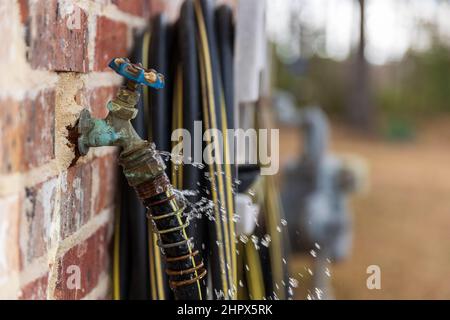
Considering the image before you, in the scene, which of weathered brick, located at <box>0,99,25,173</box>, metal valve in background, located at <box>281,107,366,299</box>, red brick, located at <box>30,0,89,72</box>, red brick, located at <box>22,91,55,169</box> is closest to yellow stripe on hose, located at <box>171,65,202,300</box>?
red brick, located at <box>30,0,89,72</box>

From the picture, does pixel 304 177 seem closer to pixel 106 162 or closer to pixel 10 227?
pixel 106 162

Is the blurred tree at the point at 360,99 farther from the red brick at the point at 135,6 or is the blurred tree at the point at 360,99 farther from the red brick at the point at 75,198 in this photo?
the red brick at the point at 75,198

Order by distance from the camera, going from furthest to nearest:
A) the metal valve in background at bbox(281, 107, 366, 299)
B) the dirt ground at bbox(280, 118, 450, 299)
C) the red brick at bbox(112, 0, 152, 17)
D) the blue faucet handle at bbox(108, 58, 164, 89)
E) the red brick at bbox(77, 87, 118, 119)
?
the dirt ground at bbox(280, 118, 450, 299) < the metal valve in background at bbox(281, 107, 366, 299) < the red brick at bbox(112, 0, 152, 17) < the red brick at bbox(77, 87, 118, 119) < the blue faucet handle at bbox(108, 58, 164, 89)

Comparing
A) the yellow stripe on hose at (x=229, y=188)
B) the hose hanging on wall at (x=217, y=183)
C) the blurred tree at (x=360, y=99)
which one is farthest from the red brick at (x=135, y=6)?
the blurred tree at (x=360, y=99)

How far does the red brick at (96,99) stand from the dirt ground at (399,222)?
238 cm

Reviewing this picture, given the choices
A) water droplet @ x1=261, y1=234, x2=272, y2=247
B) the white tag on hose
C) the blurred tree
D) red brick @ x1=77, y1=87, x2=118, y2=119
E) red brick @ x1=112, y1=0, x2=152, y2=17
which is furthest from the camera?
the blurred tree

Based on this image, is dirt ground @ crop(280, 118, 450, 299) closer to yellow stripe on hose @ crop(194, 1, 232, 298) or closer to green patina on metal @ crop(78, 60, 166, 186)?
yellow stripe on hose @ crop(194, 1, 232, 298)

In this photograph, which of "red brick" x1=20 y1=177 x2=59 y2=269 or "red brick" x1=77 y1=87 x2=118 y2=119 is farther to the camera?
"red brick" x1=77 y1=87 x2=118 y2=119

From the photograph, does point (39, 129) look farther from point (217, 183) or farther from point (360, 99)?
point (360, 99)

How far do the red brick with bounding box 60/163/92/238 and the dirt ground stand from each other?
2399mm

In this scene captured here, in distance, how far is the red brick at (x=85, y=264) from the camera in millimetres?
1010

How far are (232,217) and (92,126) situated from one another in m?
0.40

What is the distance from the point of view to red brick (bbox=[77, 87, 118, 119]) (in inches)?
42.2
